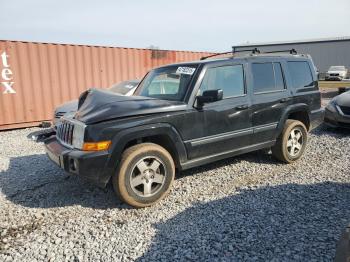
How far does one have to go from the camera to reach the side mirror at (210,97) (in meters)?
4.20

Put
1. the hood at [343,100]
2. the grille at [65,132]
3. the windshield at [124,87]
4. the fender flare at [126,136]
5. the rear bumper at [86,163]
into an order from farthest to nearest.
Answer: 1. the windshield at [124,87]
2. the hood at [343,100]
3. the grille at [65,132]
4. the fender flare at [126,136]
5. the rear bumper at [86,163]

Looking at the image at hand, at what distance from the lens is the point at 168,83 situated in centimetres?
491

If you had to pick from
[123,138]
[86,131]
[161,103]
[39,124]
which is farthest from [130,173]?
[39,124]

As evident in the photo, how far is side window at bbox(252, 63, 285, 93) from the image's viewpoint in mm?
A: 5129

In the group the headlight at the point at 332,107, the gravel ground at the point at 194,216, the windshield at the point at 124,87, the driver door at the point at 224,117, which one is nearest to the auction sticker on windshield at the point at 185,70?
the driver door at the point at 224,117

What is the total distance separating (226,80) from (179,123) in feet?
3.63

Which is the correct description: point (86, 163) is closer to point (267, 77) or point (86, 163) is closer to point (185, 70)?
point (185, 70)

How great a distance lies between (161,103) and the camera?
427 centimetres

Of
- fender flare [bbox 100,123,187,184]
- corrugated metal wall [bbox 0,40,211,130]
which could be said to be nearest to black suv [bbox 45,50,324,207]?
fender flare [bbox 100,123,187,184]

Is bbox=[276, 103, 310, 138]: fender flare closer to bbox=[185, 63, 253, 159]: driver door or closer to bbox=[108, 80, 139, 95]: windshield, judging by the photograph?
bbox=[185, 63, 253, 159]: driver door

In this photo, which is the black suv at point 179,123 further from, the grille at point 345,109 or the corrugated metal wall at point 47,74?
the corrugated metal wall at point 47,74

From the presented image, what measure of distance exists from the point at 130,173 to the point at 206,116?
52.9 inches

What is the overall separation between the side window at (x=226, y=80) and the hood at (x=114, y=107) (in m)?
0.55

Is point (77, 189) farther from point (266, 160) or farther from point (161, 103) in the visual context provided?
point (266, 160)
